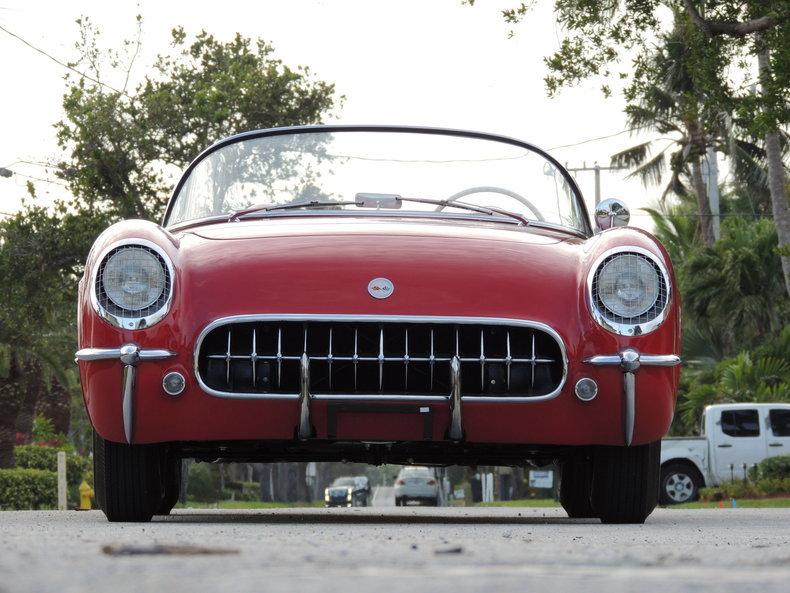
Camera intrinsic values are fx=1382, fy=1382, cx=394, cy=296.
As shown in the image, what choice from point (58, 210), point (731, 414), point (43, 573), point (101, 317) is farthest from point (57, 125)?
point (43, 573)

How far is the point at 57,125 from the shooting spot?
89.4 feet

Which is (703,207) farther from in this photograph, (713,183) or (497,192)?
(497,192)

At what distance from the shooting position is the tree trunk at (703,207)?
1476 inches

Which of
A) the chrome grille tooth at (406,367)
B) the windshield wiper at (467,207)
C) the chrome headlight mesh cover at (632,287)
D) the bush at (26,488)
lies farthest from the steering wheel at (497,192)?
the bush at (26,488)

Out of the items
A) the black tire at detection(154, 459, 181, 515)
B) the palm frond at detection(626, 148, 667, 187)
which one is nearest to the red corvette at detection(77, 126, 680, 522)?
Result: the black tire at detection(154, 459, 181, 515)

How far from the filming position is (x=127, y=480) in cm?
523

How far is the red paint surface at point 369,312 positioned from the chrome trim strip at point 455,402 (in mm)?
66

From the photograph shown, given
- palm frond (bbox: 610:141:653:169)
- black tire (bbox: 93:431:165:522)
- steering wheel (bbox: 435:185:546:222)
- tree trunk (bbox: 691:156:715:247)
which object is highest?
palm frond (bbox: 610:141:653:169)

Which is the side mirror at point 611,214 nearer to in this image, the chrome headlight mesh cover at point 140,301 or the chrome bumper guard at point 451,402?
the chrome bumper guard at point 451,402

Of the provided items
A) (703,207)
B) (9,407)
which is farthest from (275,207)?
(703,207)

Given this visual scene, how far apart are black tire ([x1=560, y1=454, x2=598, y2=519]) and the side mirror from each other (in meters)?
1.10

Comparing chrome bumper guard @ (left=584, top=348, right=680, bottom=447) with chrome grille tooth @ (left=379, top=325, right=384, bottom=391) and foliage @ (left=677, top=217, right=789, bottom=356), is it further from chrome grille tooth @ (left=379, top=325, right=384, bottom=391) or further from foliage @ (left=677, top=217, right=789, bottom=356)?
foliage @ (left=677, top=217, right=789, bottom=356)

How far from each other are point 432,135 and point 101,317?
2617mm

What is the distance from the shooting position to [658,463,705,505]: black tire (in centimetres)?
2283
